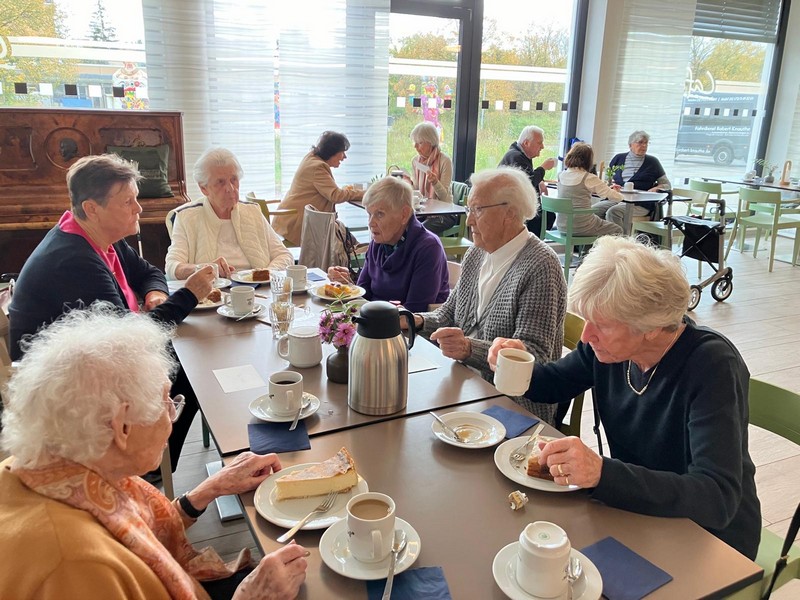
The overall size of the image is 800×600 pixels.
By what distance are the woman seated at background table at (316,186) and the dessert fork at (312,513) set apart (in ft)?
11.6

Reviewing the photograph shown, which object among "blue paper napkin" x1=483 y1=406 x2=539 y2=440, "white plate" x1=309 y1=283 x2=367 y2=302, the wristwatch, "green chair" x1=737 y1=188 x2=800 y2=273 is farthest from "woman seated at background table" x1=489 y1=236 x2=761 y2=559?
"green chair" x1=737 y1=188 x2=800 y2=273

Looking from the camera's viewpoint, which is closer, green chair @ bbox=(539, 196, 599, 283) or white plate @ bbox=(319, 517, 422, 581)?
white plate @ bbox=(319, 517, 422, 581)

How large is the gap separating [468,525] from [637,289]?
61cm

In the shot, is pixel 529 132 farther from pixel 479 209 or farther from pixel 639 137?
pixel 479 209

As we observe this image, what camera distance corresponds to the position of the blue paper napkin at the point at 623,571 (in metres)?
0.93

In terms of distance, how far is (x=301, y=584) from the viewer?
3.11ft

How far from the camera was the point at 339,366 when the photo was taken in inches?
65.9

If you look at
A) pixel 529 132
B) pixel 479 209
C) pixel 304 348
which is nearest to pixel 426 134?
pixel 529 132

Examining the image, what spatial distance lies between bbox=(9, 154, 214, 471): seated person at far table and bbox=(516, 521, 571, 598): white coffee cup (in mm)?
1308

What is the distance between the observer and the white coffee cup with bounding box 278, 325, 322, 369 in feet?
5.82

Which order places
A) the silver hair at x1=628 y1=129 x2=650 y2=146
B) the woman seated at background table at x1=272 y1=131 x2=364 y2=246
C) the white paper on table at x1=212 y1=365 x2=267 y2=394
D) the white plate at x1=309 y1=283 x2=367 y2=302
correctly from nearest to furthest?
the white paper on table at x1=212 y1=365 x2=267 y2=394 < the white plate at x1=309 y1=283 x2=367 y2=302 < the woman seated at background table at x1=272 y1=131 x2=364 y2=246 < the silver hair at x1=628 y1=129 x2=650 y2=146

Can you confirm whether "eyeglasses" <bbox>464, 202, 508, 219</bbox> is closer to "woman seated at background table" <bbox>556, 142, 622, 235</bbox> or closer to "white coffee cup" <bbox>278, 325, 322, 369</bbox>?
"white coffee cup" <bbox>278, 325, 322, 369</bbox>

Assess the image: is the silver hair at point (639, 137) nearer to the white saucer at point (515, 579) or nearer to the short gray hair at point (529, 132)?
the short gray hair at point (529, 132)

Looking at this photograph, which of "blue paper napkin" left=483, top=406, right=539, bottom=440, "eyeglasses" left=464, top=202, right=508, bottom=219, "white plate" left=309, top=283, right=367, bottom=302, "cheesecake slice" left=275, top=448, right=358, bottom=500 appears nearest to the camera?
"cheesecake slice" left=275, top=448, right=358, bottom=500
